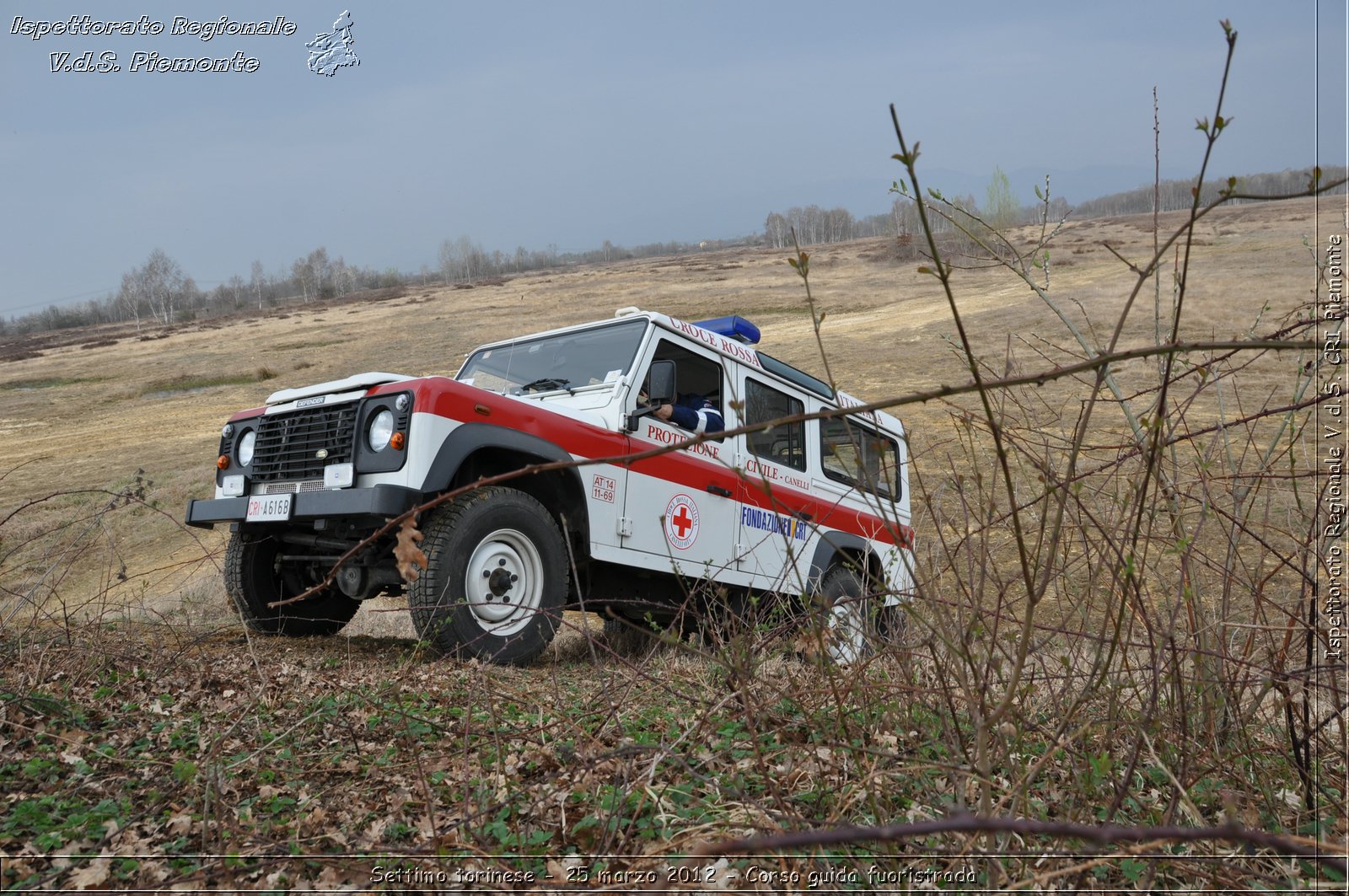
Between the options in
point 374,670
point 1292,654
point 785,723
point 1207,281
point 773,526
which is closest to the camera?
point 785,723

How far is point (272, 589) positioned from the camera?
18.3ft

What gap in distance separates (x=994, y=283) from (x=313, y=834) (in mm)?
46545

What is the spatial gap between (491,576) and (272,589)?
1960mm

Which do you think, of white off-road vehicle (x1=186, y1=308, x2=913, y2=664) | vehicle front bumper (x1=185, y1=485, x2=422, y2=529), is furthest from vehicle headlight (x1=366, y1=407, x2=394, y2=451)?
vehicle front bumper (x1=185, y1=485, x2=422, y2=529)

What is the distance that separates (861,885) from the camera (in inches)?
71.7

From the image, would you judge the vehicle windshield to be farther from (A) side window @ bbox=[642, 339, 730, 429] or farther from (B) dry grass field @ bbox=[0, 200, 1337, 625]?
(B) dry grass field @ bbox=[0, 200, 1337, 625]

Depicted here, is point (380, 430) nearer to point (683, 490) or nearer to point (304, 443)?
point (304, 443)

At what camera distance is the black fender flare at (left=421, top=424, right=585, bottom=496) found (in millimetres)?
4137

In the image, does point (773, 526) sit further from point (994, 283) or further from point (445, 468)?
point (994, 283)

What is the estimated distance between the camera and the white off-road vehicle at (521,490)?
4207 millimetres

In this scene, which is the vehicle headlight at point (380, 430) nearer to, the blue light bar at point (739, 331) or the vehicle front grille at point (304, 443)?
the vehicle front grille at point (304, 443)

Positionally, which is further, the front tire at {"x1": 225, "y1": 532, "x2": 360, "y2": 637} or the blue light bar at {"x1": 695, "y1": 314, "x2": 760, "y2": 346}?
the blue light bar at {"x1": 695, "y1": 314, "x2": 760, "y2": 346}

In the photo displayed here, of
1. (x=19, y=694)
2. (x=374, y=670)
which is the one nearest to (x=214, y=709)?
(x=19, y=694)

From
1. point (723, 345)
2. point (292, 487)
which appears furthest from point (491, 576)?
point (723, 345)
